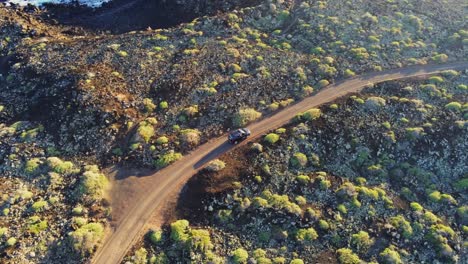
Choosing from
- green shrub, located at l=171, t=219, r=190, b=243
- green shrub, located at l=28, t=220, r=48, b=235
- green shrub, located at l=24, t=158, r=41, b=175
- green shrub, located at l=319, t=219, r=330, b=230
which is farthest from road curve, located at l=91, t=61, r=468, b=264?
green shrub, located at l=319, t=219, r=330, b=230

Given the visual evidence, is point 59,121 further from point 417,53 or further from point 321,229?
point 417,53

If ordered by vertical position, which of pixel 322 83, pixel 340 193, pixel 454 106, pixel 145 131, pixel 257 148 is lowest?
pixel 340 193

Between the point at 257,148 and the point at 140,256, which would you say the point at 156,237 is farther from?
the point at 257,148

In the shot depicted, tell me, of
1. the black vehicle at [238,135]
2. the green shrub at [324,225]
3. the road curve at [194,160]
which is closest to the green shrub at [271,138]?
the road curve at [194,160]

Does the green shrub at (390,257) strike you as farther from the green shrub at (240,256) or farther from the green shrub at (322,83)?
the green shrub at (322,83)

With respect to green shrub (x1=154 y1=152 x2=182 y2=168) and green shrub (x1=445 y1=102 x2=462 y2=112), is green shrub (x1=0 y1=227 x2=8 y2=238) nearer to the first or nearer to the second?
green shrub (x1=154 y1=152 x2=182 y2=168)

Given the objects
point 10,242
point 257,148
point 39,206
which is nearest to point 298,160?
point 257,148

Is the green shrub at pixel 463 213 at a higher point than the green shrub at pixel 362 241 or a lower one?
lower
